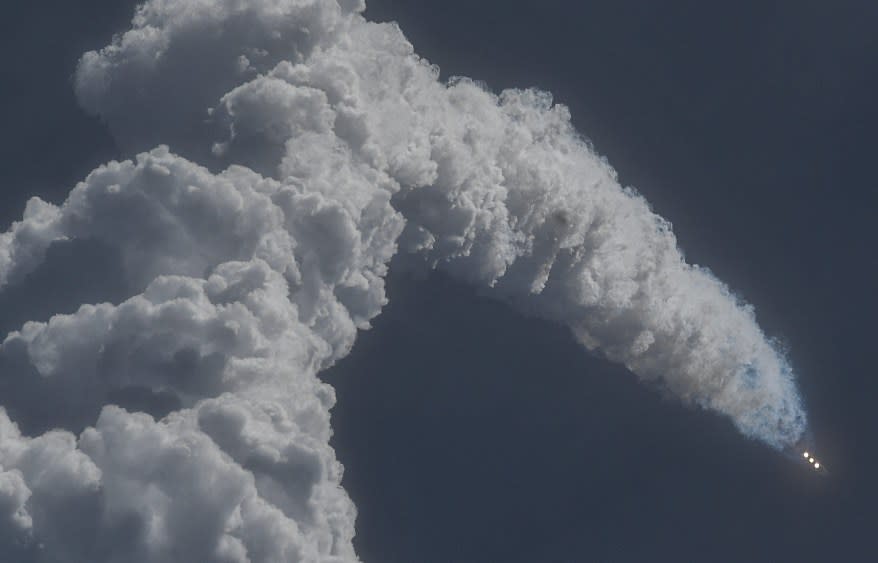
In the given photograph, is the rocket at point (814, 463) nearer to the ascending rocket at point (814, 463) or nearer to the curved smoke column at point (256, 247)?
the ascending rocket at point (814, 463)

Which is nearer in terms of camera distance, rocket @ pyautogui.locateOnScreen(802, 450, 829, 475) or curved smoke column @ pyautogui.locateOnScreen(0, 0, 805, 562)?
curved smoke column @ pyautogui.locateOnScreen(0, 0, 805, 562)

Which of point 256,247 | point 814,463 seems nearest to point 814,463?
point 814,463

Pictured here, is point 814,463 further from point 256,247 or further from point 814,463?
point 256,247

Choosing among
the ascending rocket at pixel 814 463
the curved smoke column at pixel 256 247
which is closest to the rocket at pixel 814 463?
the ascending rocket at pixel 814 463

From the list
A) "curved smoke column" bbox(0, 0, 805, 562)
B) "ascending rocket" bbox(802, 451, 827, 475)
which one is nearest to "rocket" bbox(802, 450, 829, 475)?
"ascending rocket" bbox(802, 451, 827, 475)

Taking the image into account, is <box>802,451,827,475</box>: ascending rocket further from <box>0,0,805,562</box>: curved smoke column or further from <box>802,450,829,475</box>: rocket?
<box>0,0,805,562</box>: curved smoke column

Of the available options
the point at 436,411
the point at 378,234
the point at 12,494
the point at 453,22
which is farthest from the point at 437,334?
the point at 12,494

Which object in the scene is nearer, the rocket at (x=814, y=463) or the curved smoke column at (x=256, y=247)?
the curved smoke column at (x=256, y=247)

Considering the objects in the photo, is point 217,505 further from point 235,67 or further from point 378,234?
point 235,67
